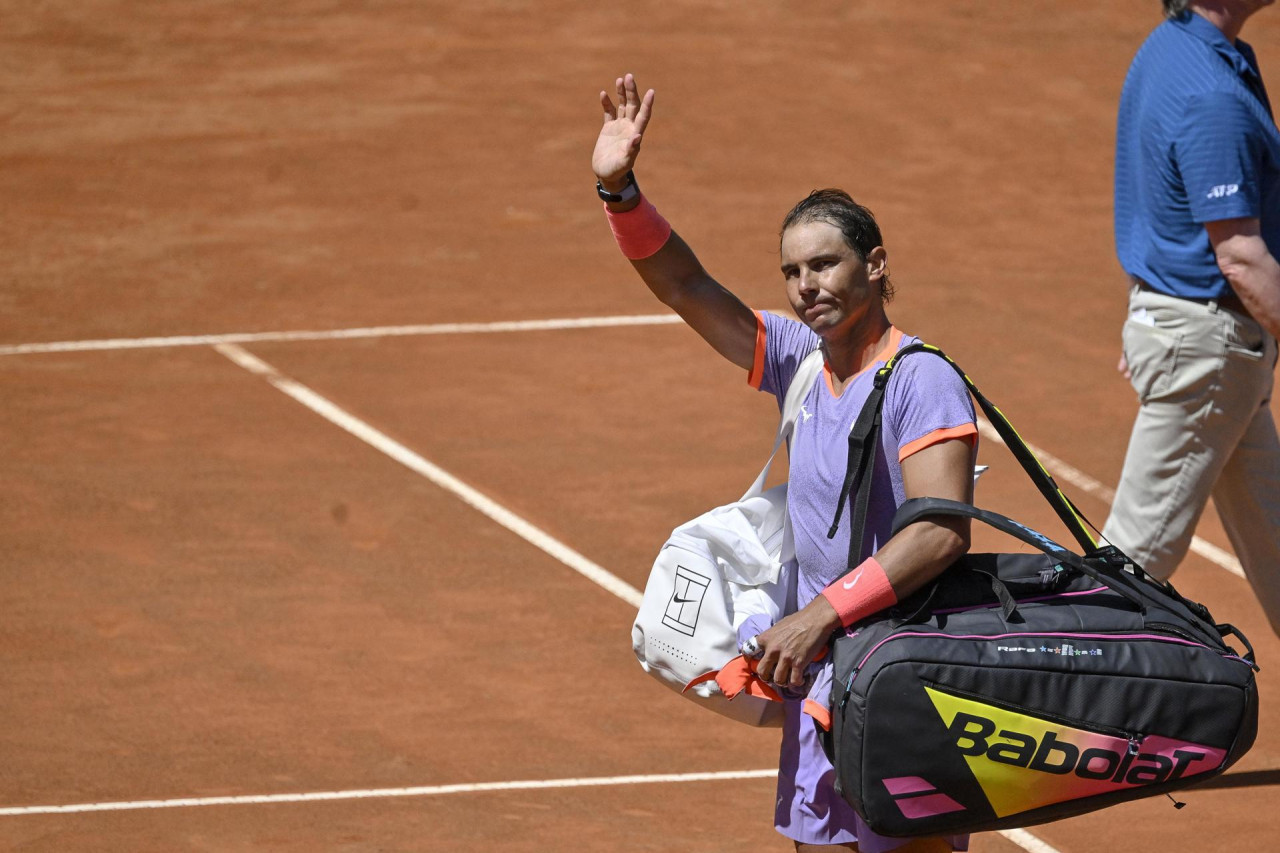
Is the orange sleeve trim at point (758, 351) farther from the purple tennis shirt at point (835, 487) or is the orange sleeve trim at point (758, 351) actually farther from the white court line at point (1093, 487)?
the white court line at point (1093, 487)

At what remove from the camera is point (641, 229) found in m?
4.52

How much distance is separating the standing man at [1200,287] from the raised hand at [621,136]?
2.05m

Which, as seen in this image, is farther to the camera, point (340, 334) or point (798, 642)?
point (340, 334)

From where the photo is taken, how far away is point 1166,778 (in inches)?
153

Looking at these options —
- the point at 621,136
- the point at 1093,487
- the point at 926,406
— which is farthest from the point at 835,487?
the point at 1093,487

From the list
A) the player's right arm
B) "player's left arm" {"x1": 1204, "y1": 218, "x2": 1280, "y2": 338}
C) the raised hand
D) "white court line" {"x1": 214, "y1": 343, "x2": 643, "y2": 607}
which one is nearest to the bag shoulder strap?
the player's right arm

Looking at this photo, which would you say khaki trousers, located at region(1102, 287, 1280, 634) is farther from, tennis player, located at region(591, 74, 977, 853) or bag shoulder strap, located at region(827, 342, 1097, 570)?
bag shoulder strap, located at region(827, 342, 1097, 570)

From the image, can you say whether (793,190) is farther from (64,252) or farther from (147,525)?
(147,525)

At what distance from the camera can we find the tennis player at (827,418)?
153 inches

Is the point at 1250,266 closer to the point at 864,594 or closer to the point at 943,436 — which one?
the point at 943,436

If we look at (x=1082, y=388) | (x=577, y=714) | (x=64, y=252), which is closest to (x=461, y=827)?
(x=577, y=714)

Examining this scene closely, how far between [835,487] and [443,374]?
6557mm

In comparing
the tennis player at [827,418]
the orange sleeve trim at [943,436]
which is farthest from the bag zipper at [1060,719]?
the orange sleeve trim at [943,436]

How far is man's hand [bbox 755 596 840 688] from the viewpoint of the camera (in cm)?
389
